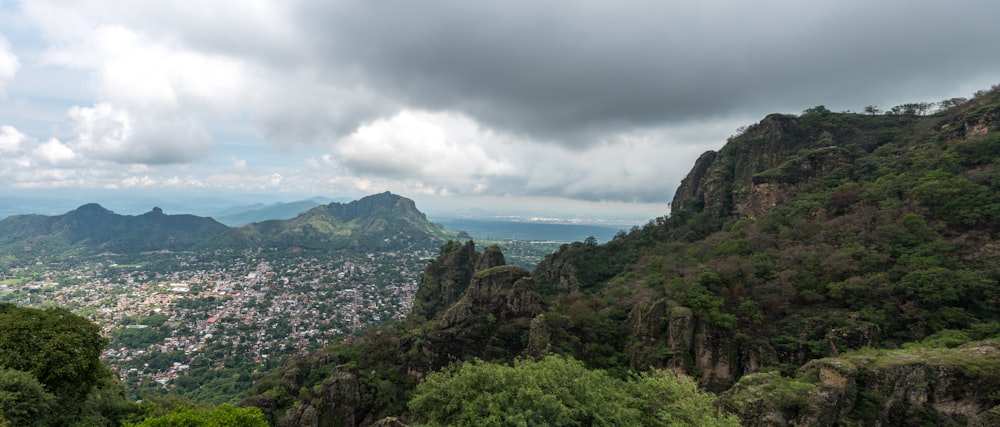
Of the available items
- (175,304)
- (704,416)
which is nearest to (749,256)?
(704,416)

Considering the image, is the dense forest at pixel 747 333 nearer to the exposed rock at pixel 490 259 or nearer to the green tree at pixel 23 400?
the green tree at pixel 23 400

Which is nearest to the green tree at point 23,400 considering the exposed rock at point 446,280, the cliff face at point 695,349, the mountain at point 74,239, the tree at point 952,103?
the cliff face at point 695,349

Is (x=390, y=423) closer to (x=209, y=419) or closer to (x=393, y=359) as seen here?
(x=209, y=419)

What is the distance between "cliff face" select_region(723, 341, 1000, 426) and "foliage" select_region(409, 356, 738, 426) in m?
3.27

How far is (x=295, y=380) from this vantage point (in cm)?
3181

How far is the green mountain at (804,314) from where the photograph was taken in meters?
16.5

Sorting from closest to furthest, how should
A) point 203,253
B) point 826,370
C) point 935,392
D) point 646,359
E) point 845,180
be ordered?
point 935,392, point 826,370, point 646,359, point 845,180, point 203,253

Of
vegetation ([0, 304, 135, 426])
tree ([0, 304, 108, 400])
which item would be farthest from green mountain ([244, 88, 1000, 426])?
tree ([0, 304, 108, 400])

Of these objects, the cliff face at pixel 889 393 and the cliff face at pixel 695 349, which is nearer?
the cliff face at pixel 889 393

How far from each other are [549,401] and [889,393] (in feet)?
55.4

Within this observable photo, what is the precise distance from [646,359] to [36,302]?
145572mm

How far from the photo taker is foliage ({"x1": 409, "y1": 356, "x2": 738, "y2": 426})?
13898mm

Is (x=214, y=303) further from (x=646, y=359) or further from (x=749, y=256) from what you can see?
(x=749, y=256)

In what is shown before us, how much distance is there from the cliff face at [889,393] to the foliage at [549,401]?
3271 mm
